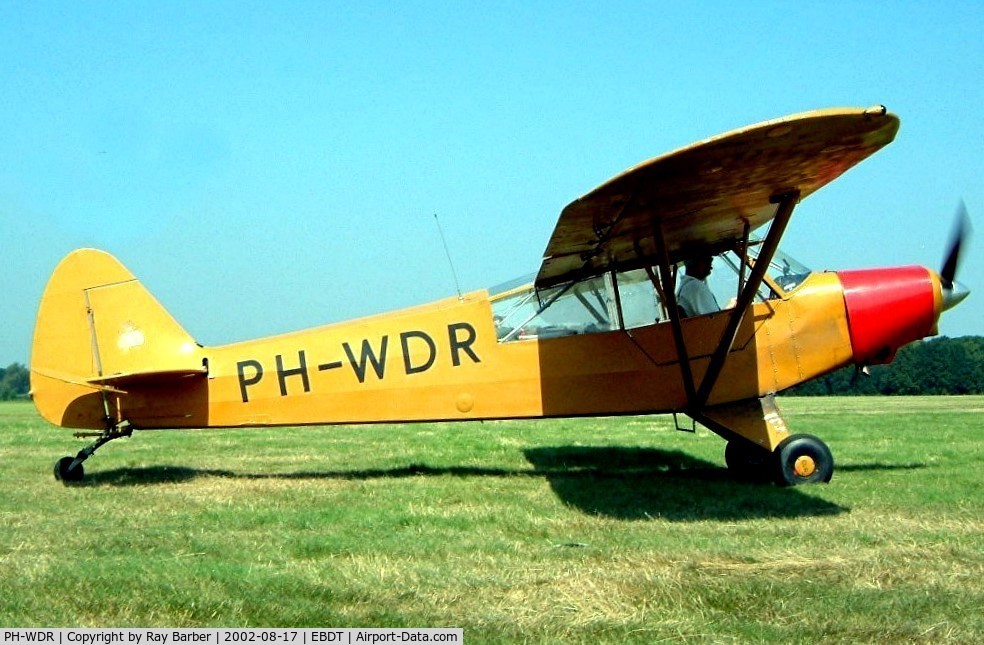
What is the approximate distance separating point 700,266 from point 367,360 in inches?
135

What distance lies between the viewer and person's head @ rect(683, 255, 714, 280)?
9.10 m

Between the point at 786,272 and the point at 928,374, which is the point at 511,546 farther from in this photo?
the point at 928,374

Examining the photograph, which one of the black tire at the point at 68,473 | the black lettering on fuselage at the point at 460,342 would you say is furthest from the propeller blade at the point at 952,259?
the black tire at the point at 68,473

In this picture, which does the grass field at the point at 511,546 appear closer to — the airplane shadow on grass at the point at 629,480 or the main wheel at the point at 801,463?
the airplane shadow on grass at the point at 629,480

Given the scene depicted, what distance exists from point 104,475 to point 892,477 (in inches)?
308

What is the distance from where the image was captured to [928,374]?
51.6 m

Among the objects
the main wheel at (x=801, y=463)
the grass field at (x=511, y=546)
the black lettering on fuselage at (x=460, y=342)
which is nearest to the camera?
the grass field at (x=511, y=546)

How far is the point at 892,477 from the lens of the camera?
8.73 meters

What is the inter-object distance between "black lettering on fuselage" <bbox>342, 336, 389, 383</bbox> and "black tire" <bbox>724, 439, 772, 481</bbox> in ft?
11.4

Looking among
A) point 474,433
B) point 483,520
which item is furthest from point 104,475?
point 474,433

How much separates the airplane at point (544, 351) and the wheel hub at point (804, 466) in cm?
1

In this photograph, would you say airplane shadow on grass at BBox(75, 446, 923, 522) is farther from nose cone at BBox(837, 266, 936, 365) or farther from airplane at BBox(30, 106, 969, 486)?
nose cone at BBox(837, 266, 936, 365)

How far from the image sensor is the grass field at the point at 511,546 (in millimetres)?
4242

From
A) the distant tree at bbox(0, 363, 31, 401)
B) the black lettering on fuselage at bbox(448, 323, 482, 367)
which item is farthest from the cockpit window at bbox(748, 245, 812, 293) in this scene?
the distant tree at bbox(0, 363, 31, 401)
